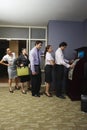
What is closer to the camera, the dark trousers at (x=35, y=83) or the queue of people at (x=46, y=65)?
the queue of people at (x=46, y=65)

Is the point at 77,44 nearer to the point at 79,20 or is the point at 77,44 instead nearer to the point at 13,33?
the point at 79,20

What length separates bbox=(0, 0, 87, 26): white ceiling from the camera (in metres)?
3.95

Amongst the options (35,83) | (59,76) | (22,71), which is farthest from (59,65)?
(22,71)

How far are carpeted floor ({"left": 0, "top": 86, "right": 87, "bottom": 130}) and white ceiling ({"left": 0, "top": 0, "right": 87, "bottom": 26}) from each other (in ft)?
7.70

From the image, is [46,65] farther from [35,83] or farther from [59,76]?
[35,83]

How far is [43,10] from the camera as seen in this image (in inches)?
179

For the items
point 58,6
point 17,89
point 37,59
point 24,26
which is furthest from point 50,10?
point 17,89

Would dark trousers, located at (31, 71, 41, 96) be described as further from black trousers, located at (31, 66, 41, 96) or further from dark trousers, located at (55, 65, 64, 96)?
dark trousers, located at (55, 65, 64, 96)

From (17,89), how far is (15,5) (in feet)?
8.96

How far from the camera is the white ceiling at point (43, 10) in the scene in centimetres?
395

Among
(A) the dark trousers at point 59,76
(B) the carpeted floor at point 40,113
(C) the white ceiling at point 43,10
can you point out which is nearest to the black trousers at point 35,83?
(B) the carpeted floor at point 40,113

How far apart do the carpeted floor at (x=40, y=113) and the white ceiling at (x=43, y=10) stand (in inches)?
92.4

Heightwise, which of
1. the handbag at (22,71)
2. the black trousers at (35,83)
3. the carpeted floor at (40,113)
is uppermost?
the handbag at (22,71)

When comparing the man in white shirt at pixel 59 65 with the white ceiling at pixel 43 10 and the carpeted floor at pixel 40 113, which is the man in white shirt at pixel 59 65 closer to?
the carpeted floor at pixel 40 113
